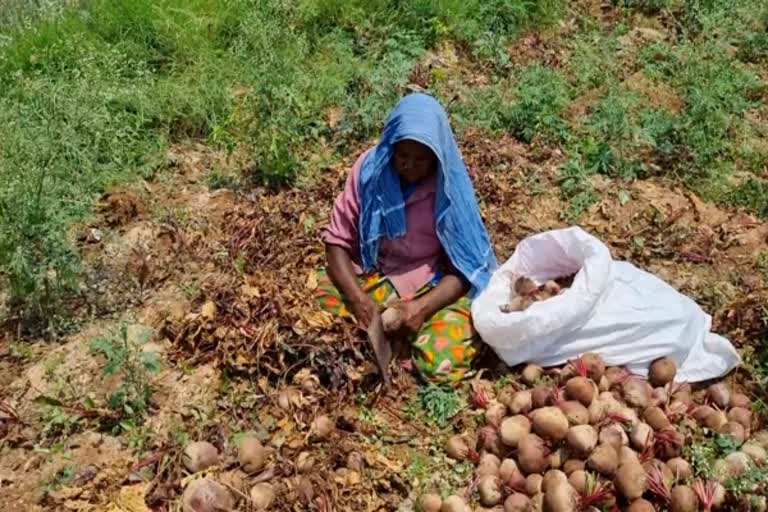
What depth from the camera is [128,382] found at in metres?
3.00

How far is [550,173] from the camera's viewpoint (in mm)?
4457

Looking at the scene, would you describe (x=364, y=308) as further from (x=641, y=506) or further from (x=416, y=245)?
(x=641, y=506)

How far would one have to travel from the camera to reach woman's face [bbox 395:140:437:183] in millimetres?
3088

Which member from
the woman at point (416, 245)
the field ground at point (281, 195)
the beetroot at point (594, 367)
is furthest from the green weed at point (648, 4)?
the beetroot at point (594, 367)

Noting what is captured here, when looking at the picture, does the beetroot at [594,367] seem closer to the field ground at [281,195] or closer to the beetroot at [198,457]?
the field ground at [281,195]

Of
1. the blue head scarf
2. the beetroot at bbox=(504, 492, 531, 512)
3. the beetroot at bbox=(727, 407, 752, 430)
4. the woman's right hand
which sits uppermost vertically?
the blue head scarf

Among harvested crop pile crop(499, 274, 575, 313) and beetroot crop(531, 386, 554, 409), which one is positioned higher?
harvested crop pile crop(499, 274, 575, 313)

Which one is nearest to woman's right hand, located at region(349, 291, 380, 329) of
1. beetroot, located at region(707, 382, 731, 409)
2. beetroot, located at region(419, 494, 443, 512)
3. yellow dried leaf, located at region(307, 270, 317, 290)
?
yellow dried leaf, located at region(307, 270, 317, 290)

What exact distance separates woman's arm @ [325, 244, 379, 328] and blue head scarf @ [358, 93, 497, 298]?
0.31 feet

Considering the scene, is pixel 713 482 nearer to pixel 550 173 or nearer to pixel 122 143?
pixel 550 173

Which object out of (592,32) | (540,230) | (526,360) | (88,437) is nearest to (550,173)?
(540,230)

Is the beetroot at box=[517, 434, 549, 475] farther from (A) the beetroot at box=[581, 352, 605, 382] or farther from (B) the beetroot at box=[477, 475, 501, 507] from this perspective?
(A) the beetroot at box=[581, 352, 605, 382]

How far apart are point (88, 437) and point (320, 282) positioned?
3.58ft

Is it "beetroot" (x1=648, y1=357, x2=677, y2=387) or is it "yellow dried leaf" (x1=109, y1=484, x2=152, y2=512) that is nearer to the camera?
"yellow dried leaf" (x1=109, y1=484, x2=152, y2=512)
